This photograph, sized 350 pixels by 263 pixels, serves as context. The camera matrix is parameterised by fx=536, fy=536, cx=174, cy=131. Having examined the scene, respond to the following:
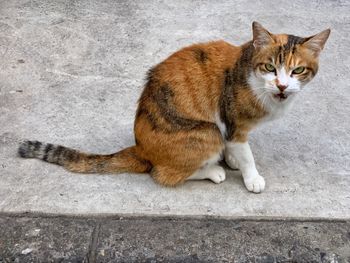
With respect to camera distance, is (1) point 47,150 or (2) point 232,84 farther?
(1) point 47,150

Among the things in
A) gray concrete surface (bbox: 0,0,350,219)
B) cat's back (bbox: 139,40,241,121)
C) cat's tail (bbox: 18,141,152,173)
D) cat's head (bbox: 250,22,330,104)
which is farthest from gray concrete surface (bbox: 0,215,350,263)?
cat's head (bbox: 250,22,330,104)

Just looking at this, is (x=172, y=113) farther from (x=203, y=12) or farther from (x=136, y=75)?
(x=203, y=12)

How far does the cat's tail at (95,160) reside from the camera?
316 cm

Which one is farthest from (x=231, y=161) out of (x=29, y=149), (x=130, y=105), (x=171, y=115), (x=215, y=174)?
(x=29, y=149)

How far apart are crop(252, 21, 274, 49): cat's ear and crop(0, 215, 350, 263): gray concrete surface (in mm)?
958

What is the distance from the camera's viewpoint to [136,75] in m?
4.11

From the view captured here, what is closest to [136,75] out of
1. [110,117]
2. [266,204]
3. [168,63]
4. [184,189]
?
[110,117]

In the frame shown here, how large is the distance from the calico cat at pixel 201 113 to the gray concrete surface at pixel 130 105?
3.7 inches

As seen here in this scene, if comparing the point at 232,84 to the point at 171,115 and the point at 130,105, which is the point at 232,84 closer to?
the point at 171,115

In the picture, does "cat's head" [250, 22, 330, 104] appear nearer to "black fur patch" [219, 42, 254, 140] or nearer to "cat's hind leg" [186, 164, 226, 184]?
"black fur patch" [219, 42, 254, 140]

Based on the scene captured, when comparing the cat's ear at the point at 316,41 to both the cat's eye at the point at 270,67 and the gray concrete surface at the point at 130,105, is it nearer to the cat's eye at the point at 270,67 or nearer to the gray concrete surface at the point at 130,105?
the cat's eye at the point at 270,67

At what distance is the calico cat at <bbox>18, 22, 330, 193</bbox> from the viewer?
2898mm

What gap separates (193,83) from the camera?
3021mm

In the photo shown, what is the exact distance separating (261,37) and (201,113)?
0.54m
